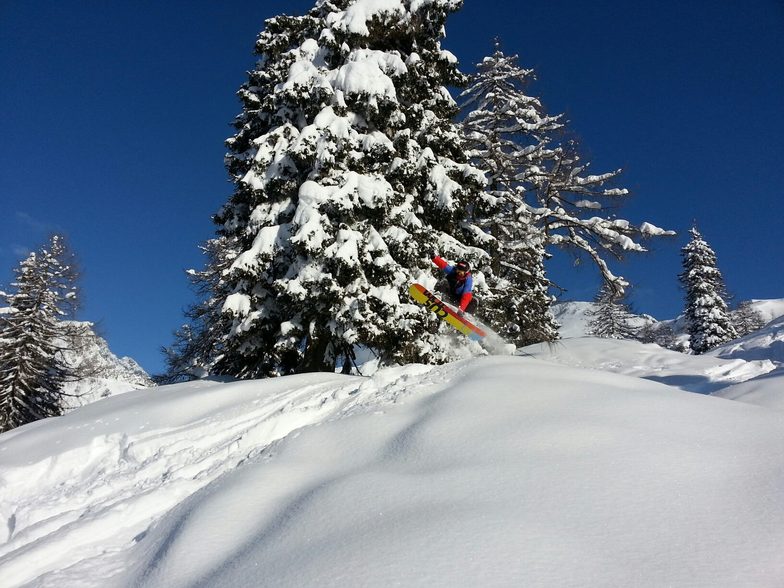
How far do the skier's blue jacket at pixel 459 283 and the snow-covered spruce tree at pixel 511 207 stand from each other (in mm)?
2412

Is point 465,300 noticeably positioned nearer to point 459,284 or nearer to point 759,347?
point 459,284

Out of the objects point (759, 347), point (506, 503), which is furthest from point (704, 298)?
point (506, 503)

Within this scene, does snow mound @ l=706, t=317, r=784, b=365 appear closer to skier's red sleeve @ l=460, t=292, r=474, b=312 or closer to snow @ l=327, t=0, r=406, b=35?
skier's red sleeve @ l=460, t=292, r=474, b=312

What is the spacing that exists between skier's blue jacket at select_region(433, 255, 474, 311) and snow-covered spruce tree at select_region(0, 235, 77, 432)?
16.2 m

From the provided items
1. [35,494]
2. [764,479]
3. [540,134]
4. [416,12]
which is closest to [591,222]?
[540,134]

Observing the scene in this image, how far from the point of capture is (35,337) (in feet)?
58.4

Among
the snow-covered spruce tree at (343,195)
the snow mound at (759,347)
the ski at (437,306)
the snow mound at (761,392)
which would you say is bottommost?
the snow mound at (761,392)

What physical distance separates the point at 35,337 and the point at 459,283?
16.8 metres

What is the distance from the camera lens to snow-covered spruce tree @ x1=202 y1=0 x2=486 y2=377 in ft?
34.1

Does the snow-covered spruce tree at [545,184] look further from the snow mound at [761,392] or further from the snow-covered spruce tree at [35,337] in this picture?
the snow-covered spruce tree at [35,337]

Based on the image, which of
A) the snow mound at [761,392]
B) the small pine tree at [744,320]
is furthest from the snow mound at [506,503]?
the small pine tree at [744,320]

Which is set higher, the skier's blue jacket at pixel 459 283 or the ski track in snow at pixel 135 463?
the skier's blue jacket at pixel 459 283

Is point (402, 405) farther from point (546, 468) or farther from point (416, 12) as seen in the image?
point (416, 12)

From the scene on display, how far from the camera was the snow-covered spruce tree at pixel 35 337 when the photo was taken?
56.6ft
